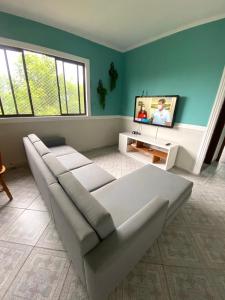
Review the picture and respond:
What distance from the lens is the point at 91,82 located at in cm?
317

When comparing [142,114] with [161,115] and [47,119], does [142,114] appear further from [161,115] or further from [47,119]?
[47,119]

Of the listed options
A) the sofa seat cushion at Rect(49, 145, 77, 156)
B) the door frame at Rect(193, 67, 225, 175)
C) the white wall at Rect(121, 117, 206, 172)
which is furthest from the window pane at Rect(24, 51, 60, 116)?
the door frame at Rect(193, 67, 225, 175)

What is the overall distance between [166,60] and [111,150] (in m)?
2.44

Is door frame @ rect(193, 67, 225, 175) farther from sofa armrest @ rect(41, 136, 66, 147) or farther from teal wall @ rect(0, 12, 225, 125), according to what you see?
sofa armrest @ rect(41, 136, 66, 147)

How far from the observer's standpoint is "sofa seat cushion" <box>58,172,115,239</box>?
2.36ft

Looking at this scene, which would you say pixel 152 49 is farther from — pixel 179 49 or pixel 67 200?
pixel 67 200

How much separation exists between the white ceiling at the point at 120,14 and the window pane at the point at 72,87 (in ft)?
2.12

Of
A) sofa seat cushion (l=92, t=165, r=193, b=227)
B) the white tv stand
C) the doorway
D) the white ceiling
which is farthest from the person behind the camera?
the doorway

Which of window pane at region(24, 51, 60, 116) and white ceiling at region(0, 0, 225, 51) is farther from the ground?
white ceiling at region(0, 0, 225, 51)

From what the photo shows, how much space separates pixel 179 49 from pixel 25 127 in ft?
11.0

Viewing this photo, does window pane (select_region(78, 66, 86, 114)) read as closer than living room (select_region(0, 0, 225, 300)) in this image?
No

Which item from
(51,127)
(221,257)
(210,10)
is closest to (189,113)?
(210,10)

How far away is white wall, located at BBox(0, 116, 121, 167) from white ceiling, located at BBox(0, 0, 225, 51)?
171 centimetres

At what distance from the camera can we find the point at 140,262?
45.8 inches
